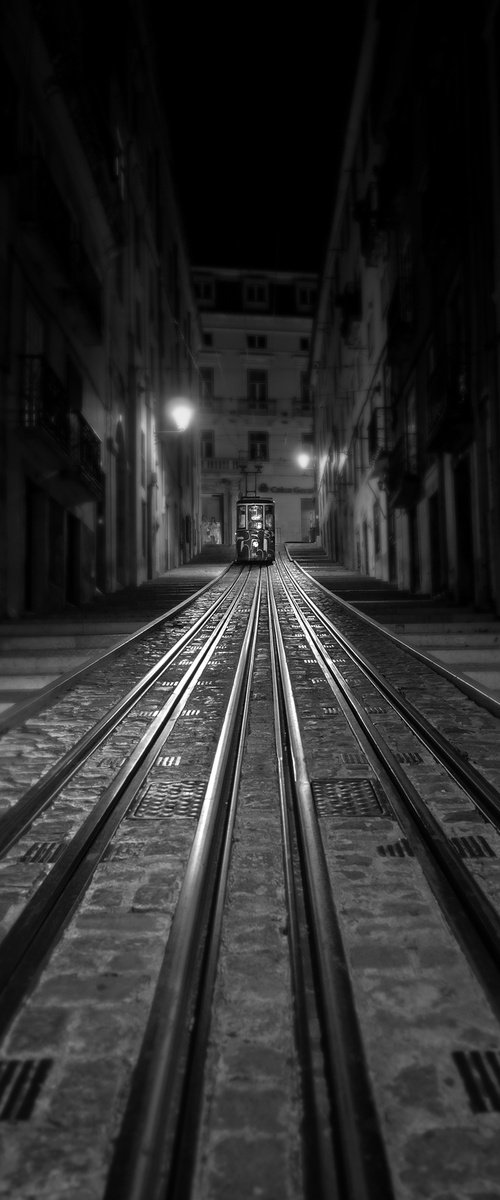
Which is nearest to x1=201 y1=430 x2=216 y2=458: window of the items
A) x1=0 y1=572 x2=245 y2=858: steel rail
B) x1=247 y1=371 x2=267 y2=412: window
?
x1=247 y1=371 x2=267 y2=412: window

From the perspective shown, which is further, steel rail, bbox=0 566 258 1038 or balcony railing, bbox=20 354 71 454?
balcony railing, bbox=20 354 71 454

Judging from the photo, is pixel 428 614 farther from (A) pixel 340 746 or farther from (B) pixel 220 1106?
(B) pixel 220 1106

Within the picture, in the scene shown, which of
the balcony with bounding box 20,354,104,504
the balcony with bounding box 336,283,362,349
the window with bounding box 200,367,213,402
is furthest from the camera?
the window with bounding box 200,367,213,402

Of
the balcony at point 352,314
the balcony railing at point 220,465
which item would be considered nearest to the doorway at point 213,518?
the balcony railing at point 220,465

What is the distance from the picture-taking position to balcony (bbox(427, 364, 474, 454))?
14.3m

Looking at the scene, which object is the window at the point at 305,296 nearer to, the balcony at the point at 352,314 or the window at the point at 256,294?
the window at the point at 256,294

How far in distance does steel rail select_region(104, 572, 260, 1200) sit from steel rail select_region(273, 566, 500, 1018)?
899 mm

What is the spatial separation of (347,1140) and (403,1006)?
0.64 meters

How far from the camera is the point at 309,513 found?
57.4 metres

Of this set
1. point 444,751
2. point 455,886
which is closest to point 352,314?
point 444,751

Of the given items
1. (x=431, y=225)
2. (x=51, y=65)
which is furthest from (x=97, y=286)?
(x=431, y=225)

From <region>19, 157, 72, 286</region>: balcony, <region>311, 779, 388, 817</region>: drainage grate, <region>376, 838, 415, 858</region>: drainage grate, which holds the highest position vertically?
<region>19, 157, 72, 286</region>: balcony

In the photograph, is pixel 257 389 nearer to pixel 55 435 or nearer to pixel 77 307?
pixel 77 307

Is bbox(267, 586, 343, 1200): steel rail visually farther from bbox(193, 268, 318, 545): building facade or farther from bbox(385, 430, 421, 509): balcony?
bbox(193, 268, 318, 545): building facade
